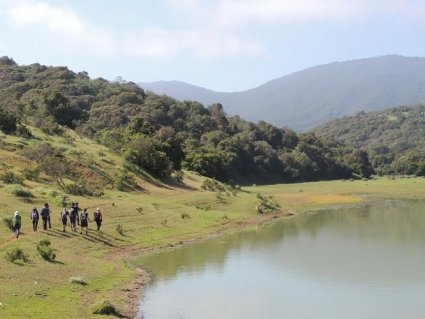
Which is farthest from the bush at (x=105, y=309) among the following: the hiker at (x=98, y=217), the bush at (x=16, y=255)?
the hiker at (x=98, y=217)

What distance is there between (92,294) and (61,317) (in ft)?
15.0

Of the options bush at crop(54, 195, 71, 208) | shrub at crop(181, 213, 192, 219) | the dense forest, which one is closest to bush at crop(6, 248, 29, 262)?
bush at crop(54, 195, 71, 208)

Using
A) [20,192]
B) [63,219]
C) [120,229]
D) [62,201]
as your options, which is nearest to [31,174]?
[20,192]

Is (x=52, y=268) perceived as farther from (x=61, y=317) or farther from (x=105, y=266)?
(x=61, y=317)

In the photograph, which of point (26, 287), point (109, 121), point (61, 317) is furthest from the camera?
point (109, 121)

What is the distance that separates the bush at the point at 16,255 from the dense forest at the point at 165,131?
147 ft

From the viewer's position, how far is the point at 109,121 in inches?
5290

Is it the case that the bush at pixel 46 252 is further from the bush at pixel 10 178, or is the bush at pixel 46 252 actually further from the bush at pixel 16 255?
the bush at pixel 10 178

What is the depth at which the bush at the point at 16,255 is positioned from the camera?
Answer: 2947 centimetres

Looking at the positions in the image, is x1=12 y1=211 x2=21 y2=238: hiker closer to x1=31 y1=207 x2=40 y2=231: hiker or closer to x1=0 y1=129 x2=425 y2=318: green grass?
x1=0 y1=129 x2=425 y2=318: green grass

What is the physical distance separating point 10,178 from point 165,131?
43.8 metres

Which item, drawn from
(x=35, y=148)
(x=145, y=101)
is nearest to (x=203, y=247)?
(x=35, y=148)

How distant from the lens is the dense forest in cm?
8644

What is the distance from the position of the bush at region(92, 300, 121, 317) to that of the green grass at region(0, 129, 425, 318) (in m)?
0.40
